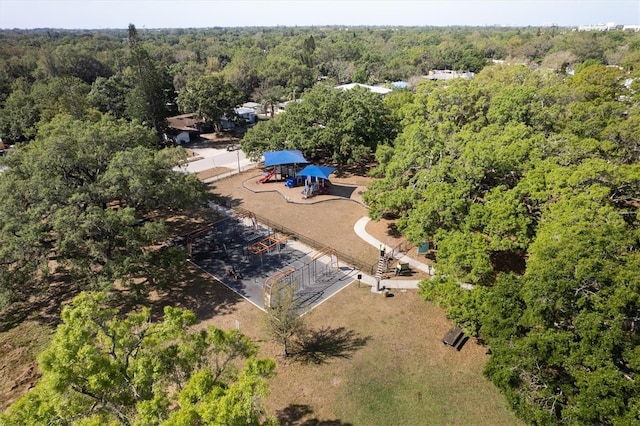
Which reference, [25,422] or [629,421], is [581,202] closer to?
[629,421]

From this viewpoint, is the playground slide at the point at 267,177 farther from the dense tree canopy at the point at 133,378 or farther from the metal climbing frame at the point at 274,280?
the dense tree canopy at the point at 133,378

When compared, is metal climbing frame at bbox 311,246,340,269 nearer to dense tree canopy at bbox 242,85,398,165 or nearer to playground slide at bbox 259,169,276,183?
playground slide at bbox 259,169,276,183

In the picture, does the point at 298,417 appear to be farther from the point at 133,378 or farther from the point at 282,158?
the point at 282,158

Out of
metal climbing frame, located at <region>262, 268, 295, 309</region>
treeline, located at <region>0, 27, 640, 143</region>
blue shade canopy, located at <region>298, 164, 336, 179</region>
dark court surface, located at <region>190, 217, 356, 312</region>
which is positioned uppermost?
treeline, located at <region>0, 27, 640, 143</region>

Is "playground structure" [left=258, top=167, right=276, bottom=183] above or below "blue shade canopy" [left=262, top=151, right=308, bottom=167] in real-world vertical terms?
below

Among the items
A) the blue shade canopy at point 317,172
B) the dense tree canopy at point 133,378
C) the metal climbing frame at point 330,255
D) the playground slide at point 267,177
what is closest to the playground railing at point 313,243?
the metal climbing frame at point 330,255

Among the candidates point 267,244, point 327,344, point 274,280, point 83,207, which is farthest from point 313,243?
point 83,207

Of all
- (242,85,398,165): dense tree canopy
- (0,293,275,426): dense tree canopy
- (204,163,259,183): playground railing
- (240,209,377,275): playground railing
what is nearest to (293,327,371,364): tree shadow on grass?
(240,209,377,275): playground railing
